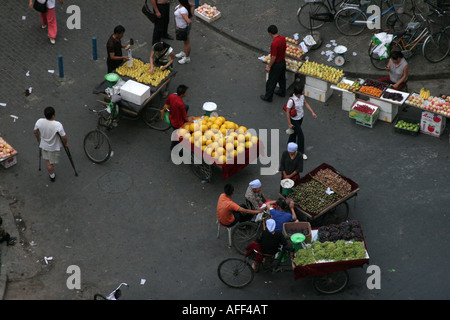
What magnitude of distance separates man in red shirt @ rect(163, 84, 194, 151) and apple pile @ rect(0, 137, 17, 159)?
345 centimetres

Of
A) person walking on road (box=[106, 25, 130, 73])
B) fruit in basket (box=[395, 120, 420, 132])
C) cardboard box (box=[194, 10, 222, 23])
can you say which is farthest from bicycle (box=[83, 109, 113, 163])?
fruit in basket (box=[395, 120, 420, 132])

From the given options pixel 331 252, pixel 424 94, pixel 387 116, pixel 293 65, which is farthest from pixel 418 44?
pixel 331 252

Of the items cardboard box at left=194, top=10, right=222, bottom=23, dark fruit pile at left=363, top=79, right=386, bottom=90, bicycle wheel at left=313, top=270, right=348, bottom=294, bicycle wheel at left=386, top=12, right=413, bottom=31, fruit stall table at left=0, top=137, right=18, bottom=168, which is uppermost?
bicycle wheel at left=386, top=12, right=413, bottom=31

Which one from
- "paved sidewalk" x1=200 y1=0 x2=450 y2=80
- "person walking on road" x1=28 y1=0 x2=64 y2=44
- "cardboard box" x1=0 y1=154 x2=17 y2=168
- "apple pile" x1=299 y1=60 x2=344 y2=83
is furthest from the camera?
"person walking on road" x1=28 y1=0 x2=64 y2=44

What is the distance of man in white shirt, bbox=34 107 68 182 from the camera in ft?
46.2

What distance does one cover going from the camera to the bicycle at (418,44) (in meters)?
17.3

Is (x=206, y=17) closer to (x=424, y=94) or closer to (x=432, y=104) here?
(x=424, y=94)

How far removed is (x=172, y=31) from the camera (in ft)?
62.8

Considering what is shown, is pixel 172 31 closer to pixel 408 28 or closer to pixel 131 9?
pixel 131 9

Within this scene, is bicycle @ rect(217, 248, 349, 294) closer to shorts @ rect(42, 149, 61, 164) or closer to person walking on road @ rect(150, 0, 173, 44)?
shorts @ rect(42, 149, 61, 164)

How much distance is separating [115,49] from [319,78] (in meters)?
4.83

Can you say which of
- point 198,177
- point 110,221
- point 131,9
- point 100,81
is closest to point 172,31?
point 131,9

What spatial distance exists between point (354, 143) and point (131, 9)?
7.77m

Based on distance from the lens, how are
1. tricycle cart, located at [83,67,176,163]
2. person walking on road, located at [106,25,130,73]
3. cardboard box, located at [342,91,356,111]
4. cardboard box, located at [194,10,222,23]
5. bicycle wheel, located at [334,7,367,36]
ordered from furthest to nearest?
1. cardboard box, located at [194,10,222,23]
2. bicycle wheel, located at [334,7,367,36]
3. cardboard box, located at [342,91,356,111]
4. person walking on road, located at [106,25,130,73]
5. tricycle cart, located at [83,67,176,163]
